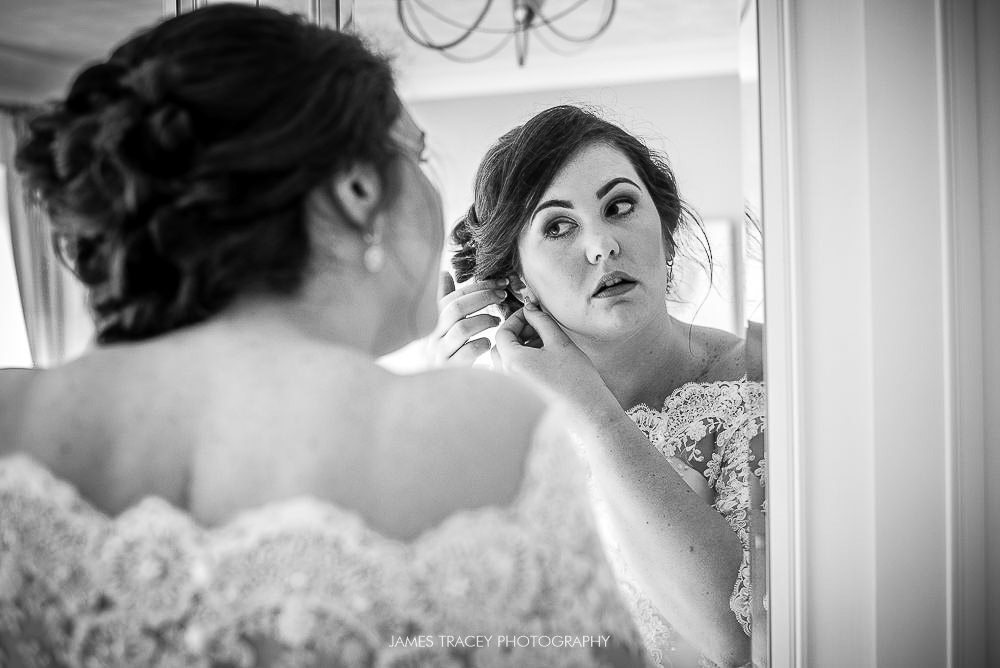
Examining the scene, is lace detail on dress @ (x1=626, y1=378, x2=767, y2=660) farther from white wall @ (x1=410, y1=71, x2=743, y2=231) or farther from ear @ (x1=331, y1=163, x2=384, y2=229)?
ear @ (x1=331, y1=163, x2=384, y2=229)

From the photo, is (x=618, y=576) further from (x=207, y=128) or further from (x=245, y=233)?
(x=207, y=128)

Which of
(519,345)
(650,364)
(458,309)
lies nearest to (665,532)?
(650,364)

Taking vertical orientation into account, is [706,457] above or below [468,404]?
below

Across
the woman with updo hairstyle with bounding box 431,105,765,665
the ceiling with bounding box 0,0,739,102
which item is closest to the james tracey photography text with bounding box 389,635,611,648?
the woman with updo hairstyle with bounding box 431,105,765,665

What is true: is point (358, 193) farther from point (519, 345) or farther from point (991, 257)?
point (991, 257)

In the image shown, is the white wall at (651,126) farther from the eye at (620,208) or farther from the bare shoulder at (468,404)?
the bare shoulder at (468,404)

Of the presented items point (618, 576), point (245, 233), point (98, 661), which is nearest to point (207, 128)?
point (245, 233)

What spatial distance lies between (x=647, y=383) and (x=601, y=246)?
0.72 ft

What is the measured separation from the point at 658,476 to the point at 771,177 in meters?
0.47

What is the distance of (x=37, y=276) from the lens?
1.34 m

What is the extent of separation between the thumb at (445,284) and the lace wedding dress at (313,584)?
0.29 metres

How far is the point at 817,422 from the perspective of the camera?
45.2 inches

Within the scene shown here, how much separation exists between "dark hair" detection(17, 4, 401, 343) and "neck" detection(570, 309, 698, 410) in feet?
1.48

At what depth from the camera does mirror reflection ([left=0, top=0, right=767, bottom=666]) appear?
1.16 meters
